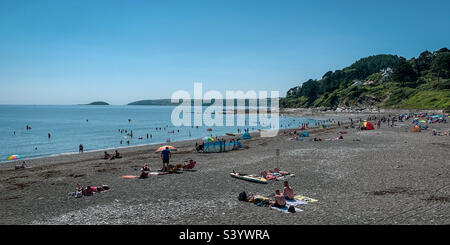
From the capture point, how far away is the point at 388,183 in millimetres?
15500

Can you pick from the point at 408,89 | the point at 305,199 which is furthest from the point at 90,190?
the point at 408,89

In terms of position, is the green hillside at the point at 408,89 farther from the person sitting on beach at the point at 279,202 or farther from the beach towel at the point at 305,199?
the person sitting on beach at the point at 279,202

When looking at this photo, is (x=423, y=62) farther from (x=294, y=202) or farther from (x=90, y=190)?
(x=90, y=190)

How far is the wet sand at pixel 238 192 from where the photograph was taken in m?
10.9

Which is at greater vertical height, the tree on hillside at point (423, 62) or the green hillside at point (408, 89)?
the tree on hillside at point (423, 62)

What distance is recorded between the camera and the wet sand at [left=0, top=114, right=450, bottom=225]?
35.8 ft

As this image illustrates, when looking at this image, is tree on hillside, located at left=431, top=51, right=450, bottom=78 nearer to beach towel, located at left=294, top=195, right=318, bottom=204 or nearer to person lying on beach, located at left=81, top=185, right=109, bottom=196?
beach towel, located at left=294, top=195, right=318, bottom=204

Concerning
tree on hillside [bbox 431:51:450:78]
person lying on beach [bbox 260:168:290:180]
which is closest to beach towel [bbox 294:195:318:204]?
person lying on beach [bbox 260:168:290:180]

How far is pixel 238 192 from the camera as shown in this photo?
48.3 feet

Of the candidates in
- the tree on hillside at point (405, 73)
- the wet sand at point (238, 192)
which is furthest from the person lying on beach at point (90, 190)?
the tree on hillside at point (405, 73)

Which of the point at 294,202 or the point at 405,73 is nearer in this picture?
the point at 294,202
